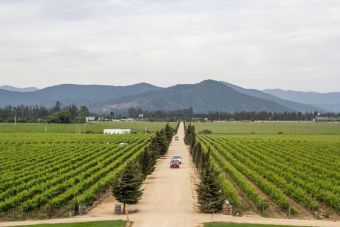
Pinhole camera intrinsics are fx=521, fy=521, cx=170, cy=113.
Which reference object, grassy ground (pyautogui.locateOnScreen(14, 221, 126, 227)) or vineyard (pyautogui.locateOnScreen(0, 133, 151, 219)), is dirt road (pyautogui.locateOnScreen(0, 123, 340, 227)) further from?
vineyard (pyautogui.locateOnScreen(0, 133, 151, 219))

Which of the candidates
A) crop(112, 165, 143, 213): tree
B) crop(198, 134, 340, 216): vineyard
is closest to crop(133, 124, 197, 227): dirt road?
crop(112, 165, 143, 213): tree

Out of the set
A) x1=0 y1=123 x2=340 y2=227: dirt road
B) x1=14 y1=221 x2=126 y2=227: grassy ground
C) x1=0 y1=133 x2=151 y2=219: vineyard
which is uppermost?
x1=0 y1=133 x2=151 y2=219: vineyard

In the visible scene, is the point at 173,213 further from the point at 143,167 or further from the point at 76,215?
the point at 143,167

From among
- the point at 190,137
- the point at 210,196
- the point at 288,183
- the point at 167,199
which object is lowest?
the point at 167,199

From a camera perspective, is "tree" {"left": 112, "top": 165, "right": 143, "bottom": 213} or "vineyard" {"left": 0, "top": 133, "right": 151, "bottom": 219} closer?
"vineyard" {"left": 0, "top": 133, "right": 151, "bottom": 219}

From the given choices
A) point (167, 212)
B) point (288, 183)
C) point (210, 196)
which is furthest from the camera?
point (288, 183)

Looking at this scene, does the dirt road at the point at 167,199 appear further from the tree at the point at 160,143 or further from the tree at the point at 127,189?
the tree at the point at 160,143

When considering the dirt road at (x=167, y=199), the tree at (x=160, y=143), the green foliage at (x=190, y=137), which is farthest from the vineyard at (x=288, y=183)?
the green foliage at (x=190, y=137)

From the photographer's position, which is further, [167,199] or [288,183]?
[288,183]

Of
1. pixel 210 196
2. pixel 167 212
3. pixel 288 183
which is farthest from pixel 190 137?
pixel 210 196

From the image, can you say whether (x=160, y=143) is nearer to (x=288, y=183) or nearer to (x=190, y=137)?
(x=190, y=137)

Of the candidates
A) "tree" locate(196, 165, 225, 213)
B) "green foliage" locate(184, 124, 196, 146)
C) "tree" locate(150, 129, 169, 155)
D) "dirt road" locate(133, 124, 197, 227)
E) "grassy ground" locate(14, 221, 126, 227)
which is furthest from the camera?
"green foliage" locate(184, 124, 196, 146)

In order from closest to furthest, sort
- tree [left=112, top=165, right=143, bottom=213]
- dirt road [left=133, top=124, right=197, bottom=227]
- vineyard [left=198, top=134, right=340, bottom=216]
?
dirt road [left=133, top=124, right=197, bottom=227] → tree [left=112, top=165, right=143, bottom=213] → vineyard [left=198, top=134, right=340, bottom=216]

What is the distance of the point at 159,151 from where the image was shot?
84500 millimetres
